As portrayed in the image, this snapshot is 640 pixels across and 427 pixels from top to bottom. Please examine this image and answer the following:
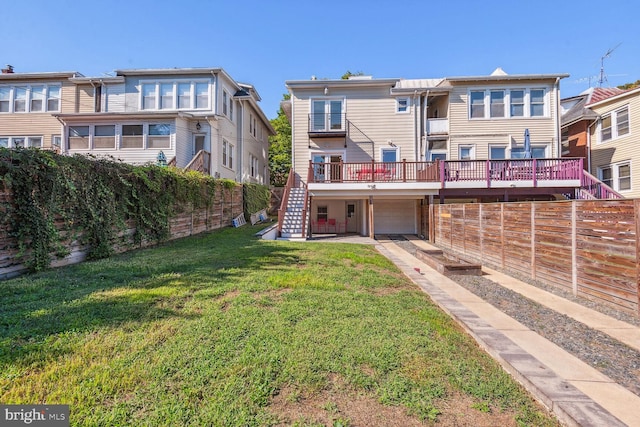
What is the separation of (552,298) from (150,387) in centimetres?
590

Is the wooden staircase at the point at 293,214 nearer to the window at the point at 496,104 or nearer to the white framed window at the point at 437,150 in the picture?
the white framed window at the point at 437,150

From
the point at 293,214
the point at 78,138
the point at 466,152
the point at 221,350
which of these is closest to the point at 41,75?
the point at 78,138

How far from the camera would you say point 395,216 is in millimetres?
15336

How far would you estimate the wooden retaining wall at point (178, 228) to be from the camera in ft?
15.9

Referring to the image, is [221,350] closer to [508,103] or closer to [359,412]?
[359,412]

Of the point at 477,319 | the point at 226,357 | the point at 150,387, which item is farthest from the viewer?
the point at 477,319

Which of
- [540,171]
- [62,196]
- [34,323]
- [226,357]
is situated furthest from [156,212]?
[540,171]

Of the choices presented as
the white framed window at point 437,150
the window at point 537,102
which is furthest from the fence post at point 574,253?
the window at point 537,102

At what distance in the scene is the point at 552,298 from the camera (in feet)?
15.9

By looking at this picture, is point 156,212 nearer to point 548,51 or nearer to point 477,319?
point 477,319

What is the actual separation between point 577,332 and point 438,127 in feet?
45.1

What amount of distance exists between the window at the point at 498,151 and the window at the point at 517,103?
179 cm

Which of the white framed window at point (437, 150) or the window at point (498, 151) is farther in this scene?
the white framed window at point (437, 150)

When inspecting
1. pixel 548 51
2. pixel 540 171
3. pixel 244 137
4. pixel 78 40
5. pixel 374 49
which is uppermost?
pixel 374 49
